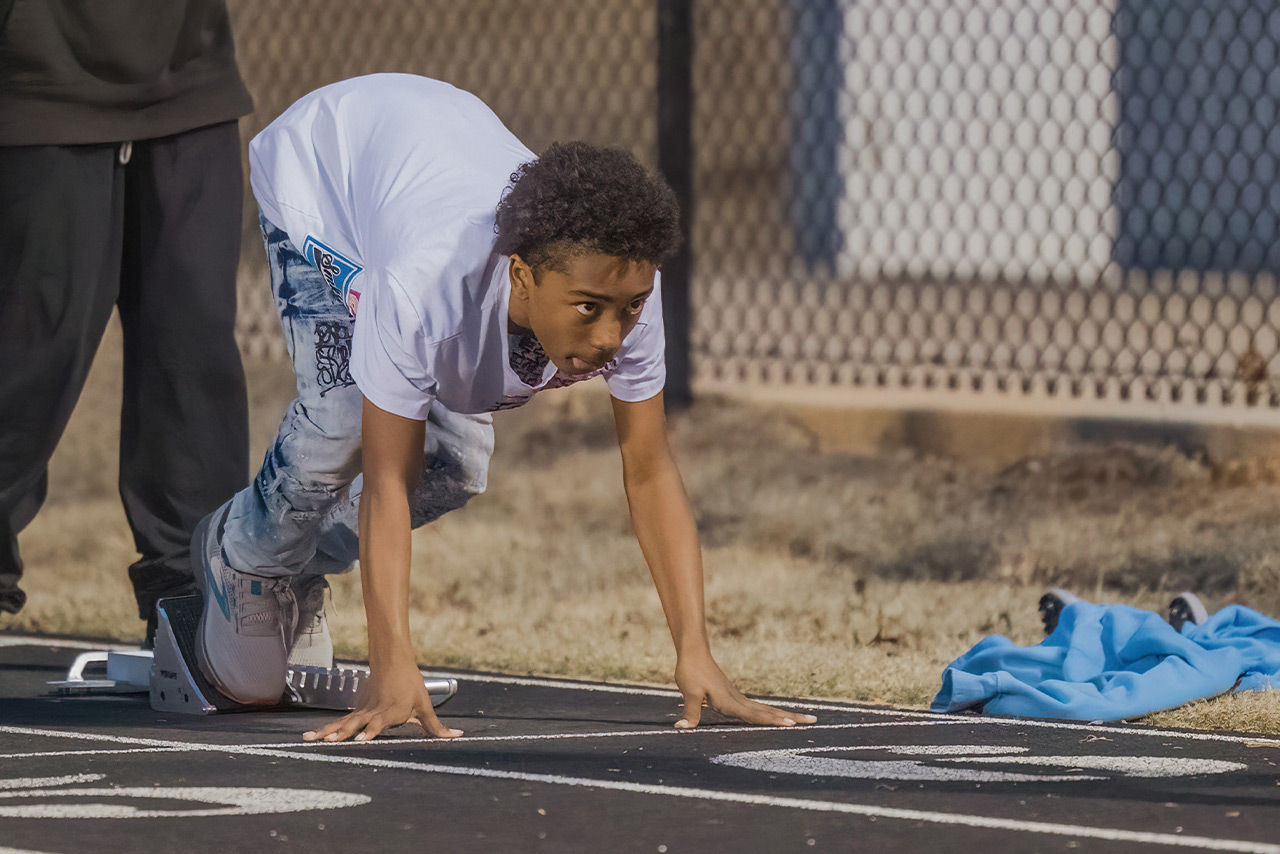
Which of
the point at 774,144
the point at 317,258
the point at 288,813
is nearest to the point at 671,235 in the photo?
the point at 317,258

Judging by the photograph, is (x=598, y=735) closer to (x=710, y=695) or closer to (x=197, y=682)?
(x=710, y=695)

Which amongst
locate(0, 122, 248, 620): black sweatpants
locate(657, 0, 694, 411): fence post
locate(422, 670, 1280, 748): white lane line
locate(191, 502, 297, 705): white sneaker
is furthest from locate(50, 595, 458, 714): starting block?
locate(657, 0, 694, 411): fence post

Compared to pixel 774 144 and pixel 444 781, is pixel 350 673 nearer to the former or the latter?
pixel 444 781

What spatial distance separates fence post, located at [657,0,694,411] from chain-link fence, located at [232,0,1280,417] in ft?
0.23

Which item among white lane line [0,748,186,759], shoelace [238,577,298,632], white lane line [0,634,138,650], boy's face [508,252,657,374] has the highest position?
boy's face [508,252,657,374]

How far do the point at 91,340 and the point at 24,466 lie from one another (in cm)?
36

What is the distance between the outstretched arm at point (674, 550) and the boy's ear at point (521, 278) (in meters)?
0.42

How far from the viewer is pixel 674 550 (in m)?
4.00

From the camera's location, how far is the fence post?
7.55 metres

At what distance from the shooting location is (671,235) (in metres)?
3.60

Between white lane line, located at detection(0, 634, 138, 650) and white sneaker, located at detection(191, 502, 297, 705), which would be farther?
white lane line, located at detection(0, 634, 138, 650)

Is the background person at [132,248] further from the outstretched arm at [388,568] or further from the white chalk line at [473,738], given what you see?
the outstretched arm at [388,568]

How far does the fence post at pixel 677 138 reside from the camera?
755 cm

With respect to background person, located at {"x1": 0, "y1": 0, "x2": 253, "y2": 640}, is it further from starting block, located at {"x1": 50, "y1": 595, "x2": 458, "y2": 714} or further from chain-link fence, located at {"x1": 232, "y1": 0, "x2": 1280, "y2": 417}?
chain-link fence, located at {"x1": 232, "y1": 0, "x2": 1280, "y2": 417}
